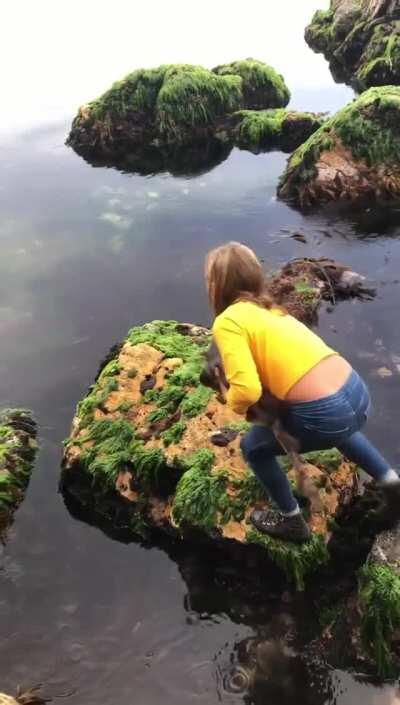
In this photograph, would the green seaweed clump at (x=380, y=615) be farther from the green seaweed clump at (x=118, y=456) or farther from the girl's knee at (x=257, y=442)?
the green seaweed clump at (x=118, y=456)

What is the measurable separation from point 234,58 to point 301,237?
12.6m

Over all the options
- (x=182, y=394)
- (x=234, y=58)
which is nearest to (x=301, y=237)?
(x=182, y=394)

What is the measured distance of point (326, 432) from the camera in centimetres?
445

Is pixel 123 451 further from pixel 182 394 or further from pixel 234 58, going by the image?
pixel 234 58

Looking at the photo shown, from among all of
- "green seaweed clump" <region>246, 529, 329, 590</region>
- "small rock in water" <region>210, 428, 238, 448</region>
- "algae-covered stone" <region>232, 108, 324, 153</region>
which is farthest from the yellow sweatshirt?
"algae-covered stone" <region>232, 108, 324, 153</region>

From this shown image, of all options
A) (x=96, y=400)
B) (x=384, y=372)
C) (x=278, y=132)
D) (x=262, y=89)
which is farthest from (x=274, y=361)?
(x=262, y=89)

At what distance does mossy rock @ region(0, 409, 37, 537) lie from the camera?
6883 millimetres

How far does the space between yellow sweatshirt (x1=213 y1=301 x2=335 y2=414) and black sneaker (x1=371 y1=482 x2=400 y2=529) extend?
152 cm

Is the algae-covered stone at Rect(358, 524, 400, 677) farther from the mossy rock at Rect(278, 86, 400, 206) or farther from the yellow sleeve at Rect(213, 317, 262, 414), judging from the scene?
the mossy rock at Rect(278, 86, 400, 206)

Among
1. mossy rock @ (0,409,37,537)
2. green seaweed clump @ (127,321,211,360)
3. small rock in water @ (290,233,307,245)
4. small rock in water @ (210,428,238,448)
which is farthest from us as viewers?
small rock in water @ (290,233,307,245)

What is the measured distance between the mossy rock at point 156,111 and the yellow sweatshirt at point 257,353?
12992mm

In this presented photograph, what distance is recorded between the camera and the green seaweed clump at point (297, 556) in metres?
5.60

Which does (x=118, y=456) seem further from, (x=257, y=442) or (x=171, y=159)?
(x=171, y=159)

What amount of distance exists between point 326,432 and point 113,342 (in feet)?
17.6
